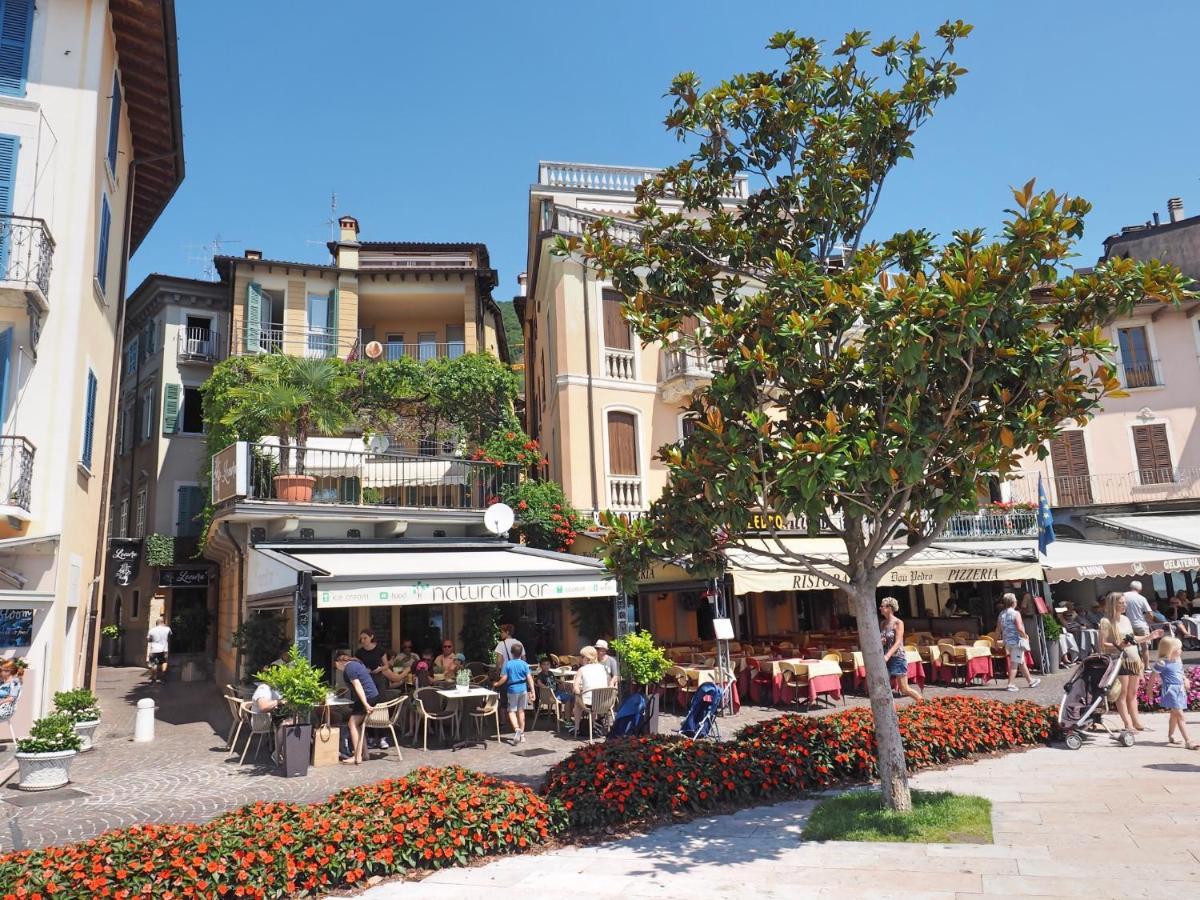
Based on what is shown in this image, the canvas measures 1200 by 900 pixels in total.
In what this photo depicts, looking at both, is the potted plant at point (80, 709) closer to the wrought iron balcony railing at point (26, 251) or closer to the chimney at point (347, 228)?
the wrought iron balcony railing at point (26, 251)

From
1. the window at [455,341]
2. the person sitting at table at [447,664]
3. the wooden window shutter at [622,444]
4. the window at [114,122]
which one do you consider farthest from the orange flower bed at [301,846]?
the window at [455,341]

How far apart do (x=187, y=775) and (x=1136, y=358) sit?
28247 mm

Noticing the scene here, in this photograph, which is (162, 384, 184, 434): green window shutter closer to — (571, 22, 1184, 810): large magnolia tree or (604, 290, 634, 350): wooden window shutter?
(604, 290, 634, 350): wooden window shutter

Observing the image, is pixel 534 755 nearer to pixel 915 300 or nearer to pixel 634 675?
pixel 634 675

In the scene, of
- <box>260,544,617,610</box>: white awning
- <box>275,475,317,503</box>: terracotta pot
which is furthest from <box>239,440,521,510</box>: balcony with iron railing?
<box>260,544,617,610</box>: white awning

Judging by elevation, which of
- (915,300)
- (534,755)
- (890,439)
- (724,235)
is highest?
(724,235)

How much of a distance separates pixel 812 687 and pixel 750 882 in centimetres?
775

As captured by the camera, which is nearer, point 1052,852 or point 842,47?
point 1052,852

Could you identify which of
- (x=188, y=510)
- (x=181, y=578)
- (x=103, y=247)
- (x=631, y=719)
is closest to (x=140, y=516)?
(x=188, y=510)

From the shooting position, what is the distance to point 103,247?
48.1ft

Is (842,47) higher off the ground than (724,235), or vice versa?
(842,47)

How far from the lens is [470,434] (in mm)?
20969

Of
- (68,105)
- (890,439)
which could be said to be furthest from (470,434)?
(890,439)

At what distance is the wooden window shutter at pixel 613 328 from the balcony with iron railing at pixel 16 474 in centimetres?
1191
